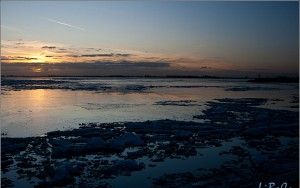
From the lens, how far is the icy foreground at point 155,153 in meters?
4.66

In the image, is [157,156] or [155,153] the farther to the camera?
[155,153]

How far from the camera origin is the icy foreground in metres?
4.66

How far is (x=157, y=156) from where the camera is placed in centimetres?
572

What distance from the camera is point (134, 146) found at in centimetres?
636

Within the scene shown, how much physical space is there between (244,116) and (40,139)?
5.54 m

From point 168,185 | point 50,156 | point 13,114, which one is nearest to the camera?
point 168,185

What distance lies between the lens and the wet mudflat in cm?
464

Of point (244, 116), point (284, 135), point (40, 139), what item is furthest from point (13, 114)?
point (284, 135)

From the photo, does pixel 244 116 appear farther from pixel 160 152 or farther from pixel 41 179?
pixel 41 179

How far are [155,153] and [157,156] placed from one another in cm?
17

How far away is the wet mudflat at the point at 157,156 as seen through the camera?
183 inches

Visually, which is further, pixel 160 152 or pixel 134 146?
pixel 134 146

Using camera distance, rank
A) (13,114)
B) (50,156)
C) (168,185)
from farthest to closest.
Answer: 1. (13,114)
2. (50,156)
3. (168,185)

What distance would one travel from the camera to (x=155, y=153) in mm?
5887
